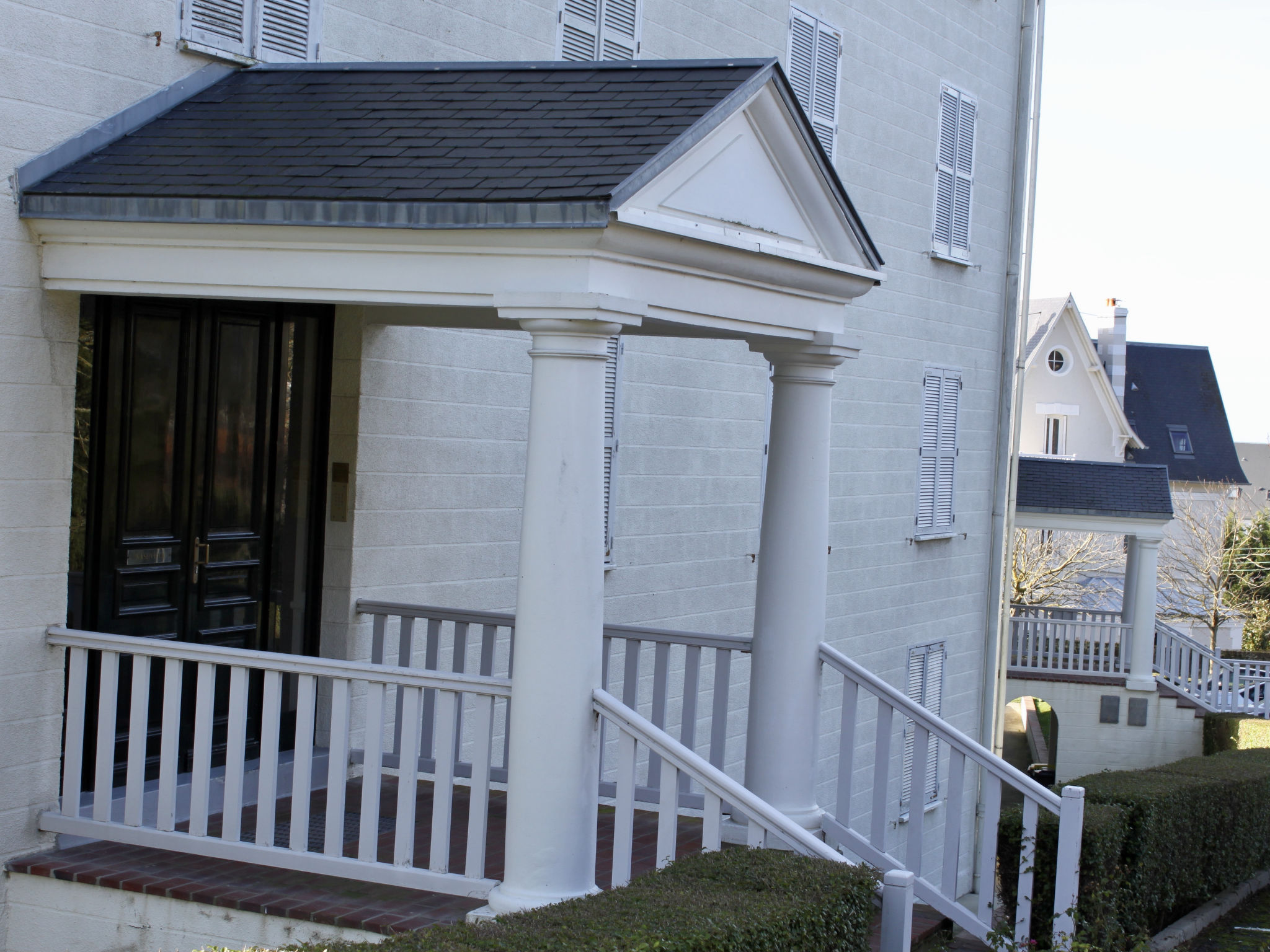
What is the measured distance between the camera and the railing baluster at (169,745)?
5.53 m

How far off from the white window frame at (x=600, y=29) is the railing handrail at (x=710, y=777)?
5.07 metres

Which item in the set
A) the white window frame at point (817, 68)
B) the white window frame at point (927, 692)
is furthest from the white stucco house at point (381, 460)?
the white window frame at point (927, 692)

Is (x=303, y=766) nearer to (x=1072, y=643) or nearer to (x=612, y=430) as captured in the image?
(x=612, y=430)

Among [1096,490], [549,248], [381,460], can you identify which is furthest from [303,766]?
[1096,490]

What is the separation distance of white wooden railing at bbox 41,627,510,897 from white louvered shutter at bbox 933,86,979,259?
30.8 feet

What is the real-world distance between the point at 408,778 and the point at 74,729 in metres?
1.51

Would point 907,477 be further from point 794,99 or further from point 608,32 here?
point 794,99

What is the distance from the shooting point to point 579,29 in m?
8.91

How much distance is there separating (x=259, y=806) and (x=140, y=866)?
0.73 metres

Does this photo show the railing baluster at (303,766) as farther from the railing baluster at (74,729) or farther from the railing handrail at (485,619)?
the railing handrail at (485,619)

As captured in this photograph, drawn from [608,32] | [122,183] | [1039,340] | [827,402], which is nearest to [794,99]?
[827,402]

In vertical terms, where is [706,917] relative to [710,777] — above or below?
below

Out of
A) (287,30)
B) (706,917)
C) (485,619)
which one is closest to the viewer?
(706,917)

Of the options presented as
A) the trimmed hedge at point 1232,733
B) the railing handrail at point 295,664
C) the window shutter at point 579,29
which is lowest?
the trimmed hedge at point 1232,733
